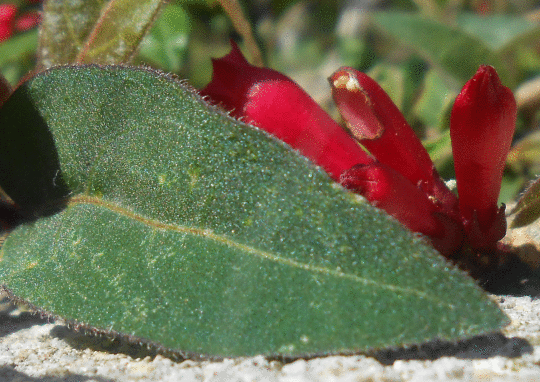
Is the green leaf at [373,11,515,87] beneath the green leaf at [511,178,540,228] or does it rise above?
above

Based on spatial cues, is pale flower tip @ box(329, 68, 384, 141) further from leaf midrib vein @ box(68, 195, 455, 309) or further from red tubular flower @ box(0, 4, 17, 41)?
red tubular flower @ box(0, 4, 17, 41)

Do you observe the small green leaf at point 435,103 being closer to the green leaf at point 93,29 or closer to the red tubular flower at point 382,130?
the red tubular flower at point 382,130

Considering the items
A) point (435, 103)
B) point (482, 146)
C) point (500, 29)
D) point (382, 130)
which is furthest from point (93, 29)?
point (500, 29)

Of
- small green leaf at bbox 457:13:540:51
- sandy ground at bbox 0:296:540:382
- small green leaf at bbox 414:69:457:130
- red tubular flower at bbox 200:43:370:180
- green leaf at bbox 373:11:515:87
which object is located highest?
small green leaf at bbox 457:13:540:51

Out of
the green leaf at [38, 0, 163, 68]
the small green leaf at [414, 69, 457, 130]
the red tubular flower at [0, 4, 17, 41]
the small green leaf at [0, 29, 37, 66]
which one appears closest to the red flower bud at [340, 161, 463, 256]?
the green leaf at [38, 0, 163, 68]

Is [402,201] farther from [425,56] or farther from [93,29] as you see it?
[425,56]

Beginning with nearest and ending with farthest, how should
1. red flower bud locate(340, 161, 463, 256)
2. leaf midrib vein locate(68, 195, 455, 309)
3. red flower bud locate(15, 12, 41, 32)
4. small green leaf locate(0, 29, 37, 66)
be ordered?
leaf midrib vein locate(68, 195, 455, 309), red flower bud locate(340, 161, 463, 256), small green leaf locate(0, 29, 37, 66), red flower bud locate(15, 12, 41, 32)
